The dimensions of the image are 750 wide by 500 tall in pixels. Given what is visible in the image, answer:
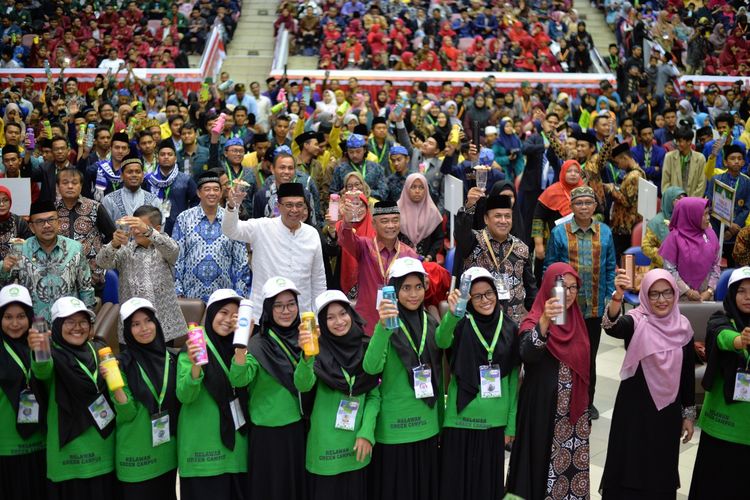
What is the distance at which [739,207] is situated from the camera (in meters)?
9.09

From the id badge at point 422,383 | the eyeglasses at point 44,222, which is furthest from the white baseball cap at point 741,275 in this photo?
the eyeglasses at point 44,222

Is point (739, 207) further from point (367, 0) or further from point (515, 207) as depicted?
point (367, 0)

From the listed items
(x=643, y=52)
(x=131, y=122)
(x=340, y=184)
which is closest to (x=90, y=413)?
(x=340, y=184)

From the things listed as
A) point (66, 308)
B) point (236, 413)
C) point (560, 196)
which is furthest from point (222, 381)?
point (560, 196)

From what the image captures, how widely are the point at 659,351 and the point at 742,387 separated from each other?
1.60 feet

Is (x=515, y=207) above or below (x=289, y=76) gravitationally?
below

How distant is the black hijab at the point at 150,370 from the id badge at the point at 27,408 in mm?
476

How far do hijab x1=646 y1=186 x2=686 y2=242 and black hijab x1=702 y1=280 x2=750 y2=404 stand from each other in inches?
101

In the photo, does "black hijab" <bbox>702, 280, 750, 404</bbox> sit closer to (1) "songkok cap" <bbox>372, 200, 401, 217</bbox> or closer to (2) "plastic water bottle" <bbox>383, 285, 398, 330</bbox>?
(2) "plastic water bottle" <bbox>383, 285, 398, 330</bbox>

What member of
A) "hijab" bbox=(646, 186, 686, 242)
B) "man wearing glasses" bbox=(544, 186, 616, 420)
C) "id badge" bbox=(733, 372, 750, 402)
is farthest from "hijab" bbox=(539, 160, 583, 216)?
"id badge" bbox=(733, 372, 750, 402)

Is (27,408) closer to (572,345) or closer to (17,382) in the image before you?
(17,382)

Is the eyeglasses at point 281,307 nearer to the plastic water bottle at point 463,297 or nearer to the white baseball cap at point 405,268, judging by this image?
the white baseball cap at point 405,268

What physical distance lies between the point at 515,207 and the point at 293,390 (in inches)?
147

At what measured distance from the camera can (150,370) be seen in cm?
420
